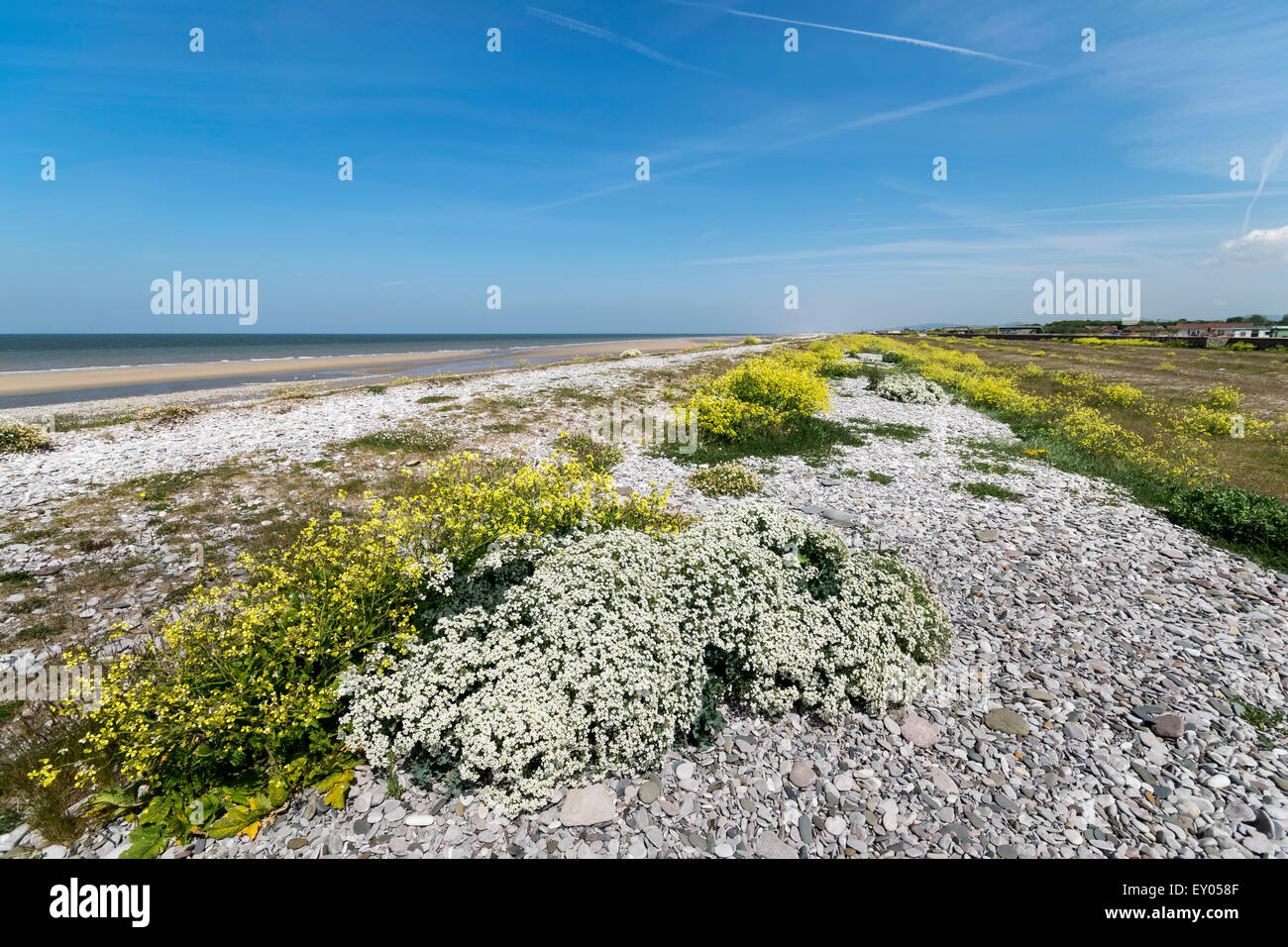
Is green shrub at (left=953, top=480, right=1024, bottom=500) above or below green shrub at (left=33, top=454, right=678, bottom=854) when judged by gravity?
above

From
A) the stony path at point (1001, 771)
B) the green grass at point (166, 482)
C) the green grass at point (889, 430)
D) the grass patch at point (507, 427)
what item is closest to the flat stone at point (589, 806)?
the stony path at point (1001, 771)

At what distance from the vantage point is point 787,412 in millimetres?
18141

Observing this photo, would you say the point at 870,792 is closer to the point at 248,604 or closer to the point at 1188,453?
the point at 248,604

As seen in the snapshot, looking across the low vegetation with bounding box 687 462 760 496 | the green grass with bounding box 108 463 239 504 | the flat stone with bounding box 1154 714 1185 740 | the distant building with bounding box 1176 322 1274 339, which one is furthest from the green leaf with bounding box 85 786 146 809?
the distant building with bounding box 1176 322 1274 339

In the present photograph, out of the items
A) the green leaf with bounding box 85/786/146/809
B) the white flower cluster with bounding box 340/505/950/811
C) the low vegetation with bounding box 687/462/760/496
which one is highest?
the low vegetation with bounding box 687/462/760/496

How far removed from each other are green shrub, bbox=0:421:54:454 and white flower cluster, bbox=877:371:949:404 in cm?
3355

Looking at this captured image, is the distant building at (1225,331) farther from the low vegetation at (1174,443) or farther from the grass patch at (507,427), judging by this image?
the grass patch at (507,427)

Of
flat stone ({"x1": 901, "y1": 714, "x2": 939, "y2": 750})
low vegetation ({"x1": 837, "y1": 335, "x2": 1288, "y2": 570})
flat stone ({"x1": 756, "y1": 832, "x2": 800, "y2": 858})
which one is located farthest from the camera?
low vegetation ({"x1": 837, "y1": 335, "x2": 1288, "y2": 570})

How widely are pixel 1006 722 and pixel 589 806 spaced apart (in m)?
4.44

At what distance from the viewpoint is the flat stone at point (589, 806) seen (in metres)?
4.12

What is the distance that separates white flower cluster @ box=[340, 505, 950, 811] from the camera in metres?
4.34

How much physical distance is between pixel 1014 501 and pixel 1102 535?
2.23 meters

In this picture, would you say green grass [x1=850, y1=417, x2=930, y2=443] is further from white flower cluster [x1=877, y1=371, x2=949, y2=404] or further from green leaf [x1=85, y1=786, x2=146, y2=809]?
green leaf [x1=85, y1=786, x2=146, y2=809]

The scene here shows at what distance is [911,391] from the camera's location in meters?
26.9
